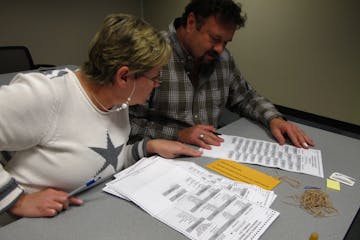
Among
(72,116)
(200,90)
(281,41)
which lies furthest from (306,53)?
(72,116)

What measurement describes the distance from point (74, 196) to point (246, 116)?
981mm

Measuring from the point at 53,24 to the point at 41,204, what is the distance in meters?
3.30

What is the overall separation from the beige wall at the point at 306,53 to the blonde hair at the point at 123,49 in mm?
2539

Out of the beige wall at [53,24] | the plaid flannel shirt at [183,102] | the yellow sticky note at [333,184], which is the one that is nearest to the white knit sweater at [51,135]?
the plaid flannel shirt at [183,102]

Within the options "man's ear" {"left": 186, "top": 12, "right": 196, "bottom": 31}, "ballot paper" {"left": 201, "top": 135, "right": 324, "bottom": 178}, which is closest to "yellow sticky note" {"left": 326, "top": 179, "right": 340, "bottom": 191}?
"ballot paper" {"left": 201, "top": 135, "right": 324, "bottom": 178}

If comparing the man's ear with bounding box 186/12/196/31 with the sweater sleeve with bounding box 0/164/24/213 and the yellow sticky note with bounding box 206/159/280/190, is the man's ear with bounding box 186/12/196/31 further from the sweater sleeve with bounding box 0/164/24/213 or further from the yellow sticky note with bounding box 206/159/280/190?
the sweater sleeve with bounding box 0/164/24/213

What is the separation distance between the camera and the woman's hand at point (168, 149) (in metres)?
1.08

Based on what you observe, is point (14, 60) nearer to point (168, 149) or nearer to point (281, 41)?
point (168, 149)

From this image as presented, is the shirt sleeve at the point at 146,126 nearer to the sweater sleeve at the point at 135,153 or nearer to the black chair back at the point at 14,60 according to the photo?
the sweater sleeve at the point at 135,153

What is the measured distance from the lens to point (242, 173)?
40.3 inches

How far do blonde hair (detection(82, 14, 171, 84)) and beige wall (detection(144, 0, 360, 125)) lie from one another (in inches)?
100.0

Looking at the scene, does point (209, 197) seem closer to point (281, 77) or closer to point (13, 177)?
point (13, 177)

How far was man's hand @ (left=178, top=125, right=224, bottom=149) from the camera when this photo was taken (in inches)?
47.2

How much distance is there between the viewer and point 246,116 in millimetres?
1555
